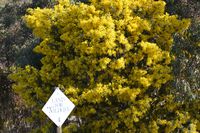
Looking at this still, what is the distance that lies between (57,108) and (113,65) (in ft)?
12.9

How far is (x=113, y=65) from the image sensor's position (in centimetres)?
1260

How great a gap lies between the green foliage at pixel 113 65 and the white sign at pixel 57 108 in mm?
3489

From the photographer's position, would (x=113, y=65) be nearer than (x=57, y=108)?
No

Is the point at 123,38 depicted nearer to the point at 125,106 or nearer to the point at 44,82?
the point at 125,106

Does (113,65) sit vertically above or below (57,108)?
below

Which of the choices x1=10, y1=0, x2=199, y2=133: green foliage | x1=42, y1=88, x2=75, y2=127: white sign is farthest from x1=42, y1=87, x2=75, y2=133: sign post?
x1=10, y1=0, x2=199, y2=133: green foliage

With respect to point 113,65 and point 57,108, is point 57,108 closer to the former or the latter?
point 57,108

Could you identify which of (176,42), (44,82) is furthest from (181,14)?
(44,82)

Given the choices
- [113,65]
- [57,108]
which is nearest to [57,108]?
[57,108]

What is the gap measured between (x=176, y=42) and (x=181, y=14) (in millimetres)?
5638

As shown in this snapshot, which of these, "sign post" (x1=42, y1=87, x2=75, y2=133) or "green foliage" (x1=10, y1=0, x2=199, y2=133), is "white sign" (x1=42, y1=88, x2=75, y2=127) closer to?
"sign post" (x1=42, y1=87, x2=75, y2=133)

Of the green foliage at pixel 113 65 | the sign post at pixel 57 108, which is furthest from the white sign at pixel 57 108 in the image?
the green foliage at pixel 113 65

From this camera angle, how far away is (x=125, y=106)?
13062mm

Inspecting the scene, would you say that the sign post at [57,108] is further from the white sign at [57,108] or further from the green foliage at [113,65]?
the green foliage at [113,65]
